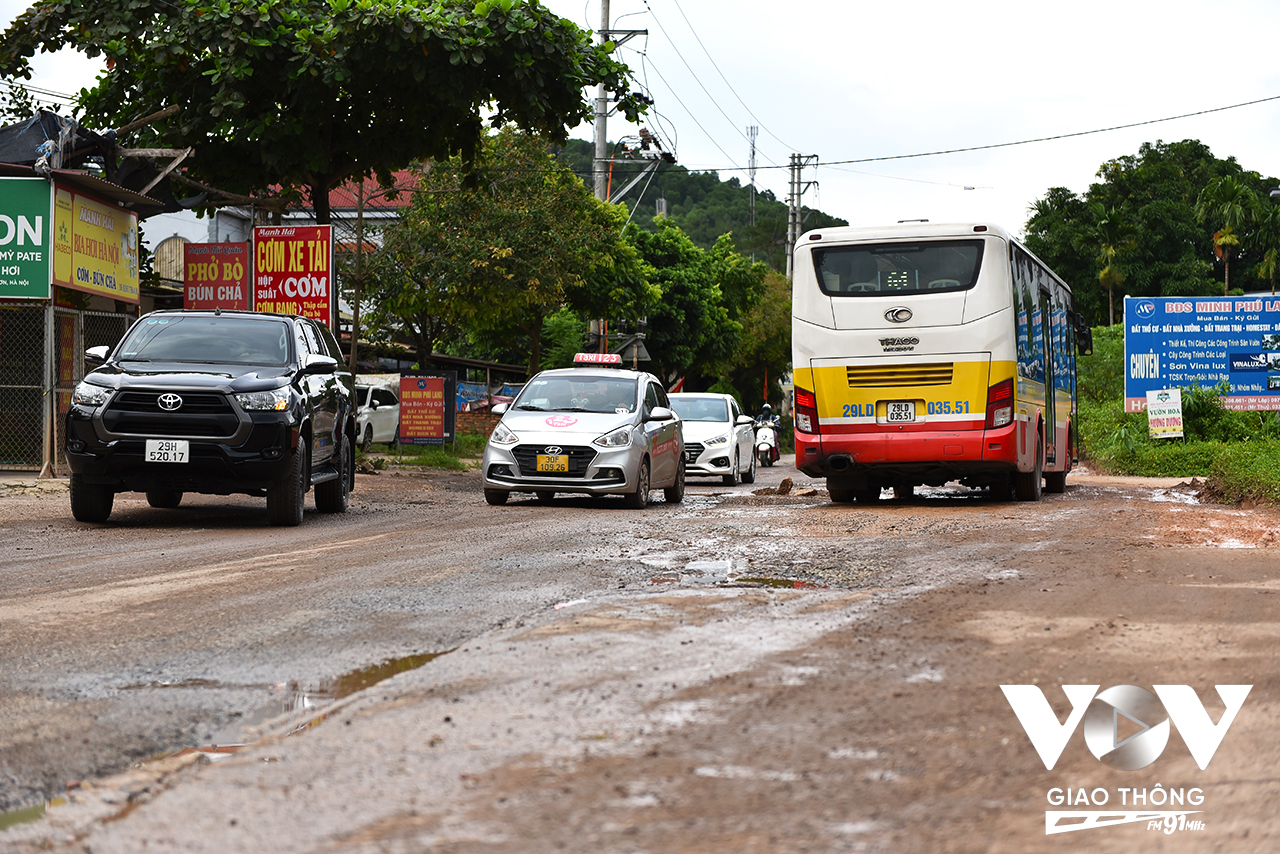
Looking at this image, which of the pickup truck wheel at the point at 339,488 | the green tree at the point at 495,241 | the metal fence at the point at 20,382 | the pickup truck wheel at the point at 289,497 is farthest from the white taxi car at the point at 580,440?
the green tree at the point at 495,241

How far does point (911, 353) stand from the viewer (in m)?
15.5

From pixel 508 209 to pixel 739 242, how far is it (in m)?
54.7

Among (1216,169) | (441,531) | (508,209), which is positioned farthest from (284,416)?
(1216,169)

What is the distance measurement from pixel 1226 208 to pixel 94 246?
5825 centimetres

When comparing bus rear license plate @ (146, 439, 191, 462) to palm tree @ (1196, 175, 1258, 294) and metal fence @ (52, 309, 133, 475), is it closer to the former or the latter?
metal fence @ (52, 309, 133, 475)

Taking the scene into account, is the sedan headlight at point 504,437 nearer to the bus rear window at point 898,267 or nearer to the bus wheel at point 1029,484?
the bus rear window at point 898,267

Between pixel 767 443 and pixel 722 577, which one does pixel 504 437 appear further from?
pixel 767 443

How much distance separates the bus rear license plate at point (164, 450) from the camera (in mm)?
11297

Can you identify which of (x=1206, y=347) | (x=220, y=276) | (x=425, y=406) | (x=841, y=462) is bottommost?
(x=841, y=462)

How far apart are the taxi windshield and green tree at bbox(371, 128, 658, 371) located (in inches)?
640

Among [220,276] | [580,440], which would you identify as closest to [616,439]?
[580,440]

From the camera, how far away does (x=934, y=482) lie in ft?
55.0

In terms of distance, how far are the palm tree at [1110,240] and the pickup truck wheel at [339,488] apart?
56.9 meters

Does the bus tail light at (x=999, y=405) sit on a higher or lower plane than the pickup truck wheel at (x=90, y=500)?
higher
